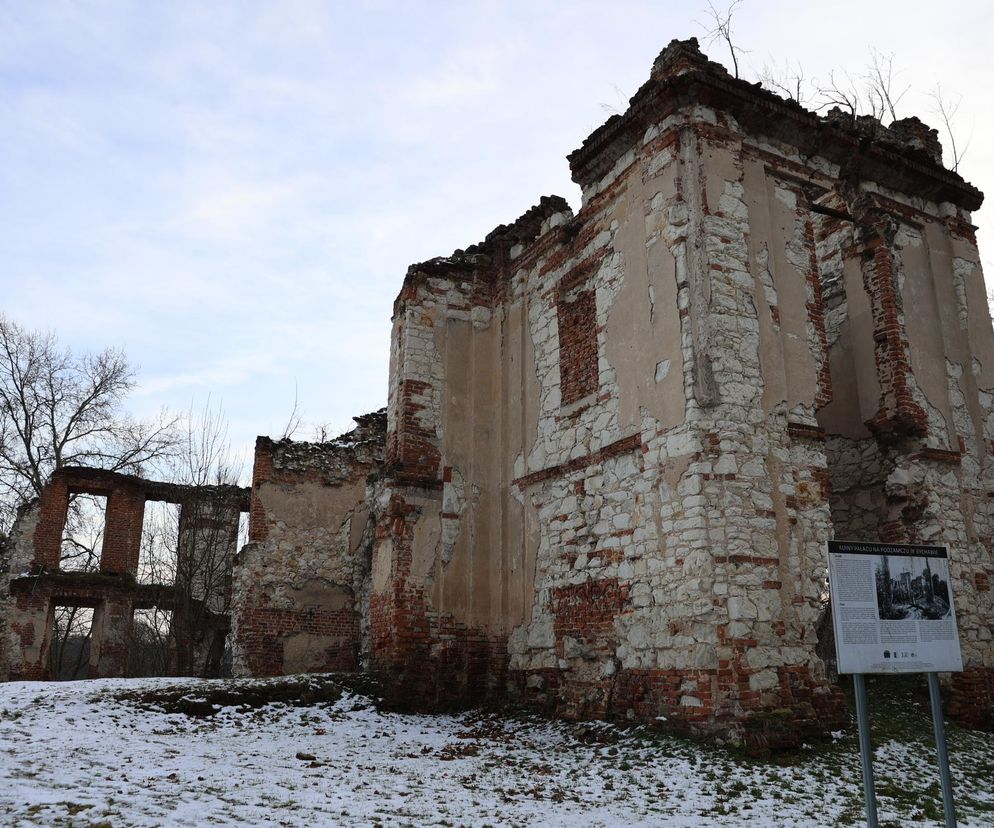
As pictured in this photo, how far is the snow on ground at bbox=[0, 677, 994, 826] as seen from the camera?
5.08 meters

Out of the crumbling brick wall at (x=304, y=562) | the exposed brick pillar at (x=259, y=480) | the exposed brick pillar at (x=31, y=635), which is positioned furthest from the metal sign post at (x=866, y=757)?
the exposed brick pillar at (x=31, y=635)

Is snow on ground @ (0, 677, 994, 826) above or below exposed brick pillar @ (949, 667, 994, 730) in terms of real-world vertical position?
below

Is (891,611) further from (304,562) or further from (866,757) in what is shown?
(304,562)

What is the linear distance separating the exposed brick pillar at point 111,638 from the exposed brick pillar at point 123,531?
921 millimetres

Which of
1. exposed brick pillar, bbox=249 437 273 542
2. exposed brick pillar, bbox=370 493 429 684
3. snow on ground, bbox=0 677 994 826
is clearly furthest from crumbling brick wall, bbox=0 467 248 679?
snow on ground, bbox=0 677 994 826

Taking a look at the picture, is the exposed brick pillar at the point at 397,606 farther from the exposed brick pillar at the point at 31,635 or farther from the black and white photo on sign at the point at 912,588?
the exposed brick pillar at the point at 31,635

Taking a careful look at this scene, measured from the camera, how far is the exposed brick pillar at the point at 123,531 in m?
20.4

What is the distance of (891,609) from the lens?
477cm

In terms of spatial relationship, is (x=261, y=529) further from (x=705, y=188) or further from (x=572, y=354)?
(x=705, y=188)

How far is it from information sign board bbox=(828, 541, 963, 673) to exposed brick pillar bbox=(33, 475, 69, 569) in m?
20.1

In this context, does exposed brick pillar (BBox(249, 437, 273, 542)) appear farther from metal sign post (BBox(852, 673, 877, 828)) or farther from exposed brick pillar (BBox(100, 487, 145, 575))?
metal sign post (BBox(852, 673, 877, 828))

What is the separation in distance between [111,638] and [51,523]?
11.1 ft

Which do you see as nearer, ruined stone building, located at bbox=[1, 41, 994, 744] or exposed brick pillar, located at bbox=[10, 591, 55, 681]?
ruined stone building, located at bbox=[1, 41, 994, 744]

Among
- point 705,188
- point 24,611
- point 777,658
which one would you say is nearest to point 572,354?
point 705,188
